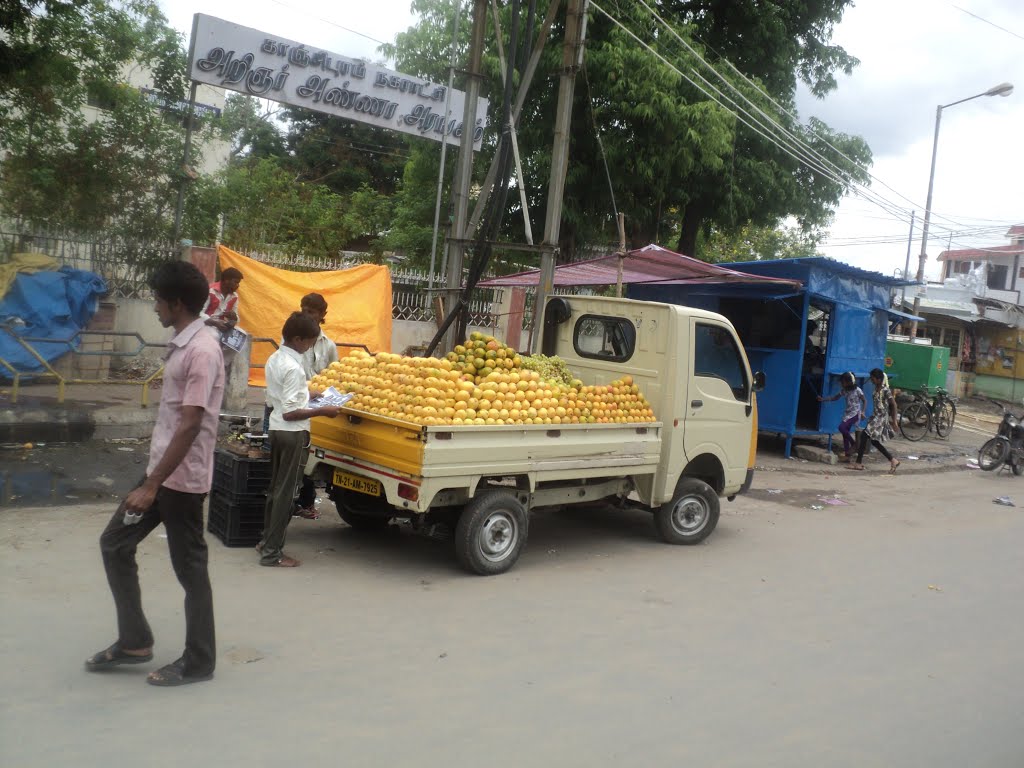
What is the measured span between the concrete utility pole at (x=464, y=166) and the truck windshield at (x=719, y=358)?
12.8 ft

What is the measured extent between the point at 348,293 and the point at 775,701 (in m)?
10.7

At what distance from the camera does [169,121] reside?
13.2m

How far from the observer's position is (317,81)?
1244cm

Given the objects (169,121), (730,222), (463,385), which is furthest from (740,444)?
(730,222)

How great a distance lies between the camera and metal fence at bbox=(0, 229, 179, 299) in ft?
38.8

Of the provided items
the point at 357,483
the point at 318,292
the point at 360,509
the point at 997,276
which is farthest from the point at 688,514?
the point at 997,276

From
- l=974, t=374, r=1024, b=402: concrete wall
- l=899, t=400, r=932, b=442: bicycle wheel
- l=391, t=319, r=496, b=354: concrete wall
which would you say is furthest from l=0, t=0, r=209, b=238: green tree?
l=974, t=374, r=1024, b=402: concrete wall

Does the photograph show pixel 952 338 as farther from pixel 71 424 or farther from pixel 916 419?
pixel 71 424

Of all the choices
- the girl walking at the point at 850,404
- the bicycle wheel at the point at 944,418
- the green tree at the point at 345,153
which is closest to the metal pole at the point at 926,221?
the bicycle wheel at the point at 944,418

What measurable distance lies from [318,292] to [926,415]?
12.9 meters

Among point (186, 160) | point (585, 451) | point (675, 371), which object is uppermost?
point (186, 160)

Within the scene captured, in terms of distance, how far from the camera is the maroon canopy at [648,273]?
12609 millimetres

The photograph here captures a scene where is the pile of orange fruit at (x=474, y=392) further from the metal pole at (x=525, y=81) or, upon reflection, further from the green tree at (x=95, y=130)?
the green tree at (x=95, y=130)

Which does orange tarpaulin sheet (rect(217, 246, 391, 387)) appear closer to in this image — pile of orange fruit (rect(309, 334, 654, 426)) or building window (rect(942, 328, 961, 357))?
pile of orange fruit (rect(309, 334, 654, 426))
